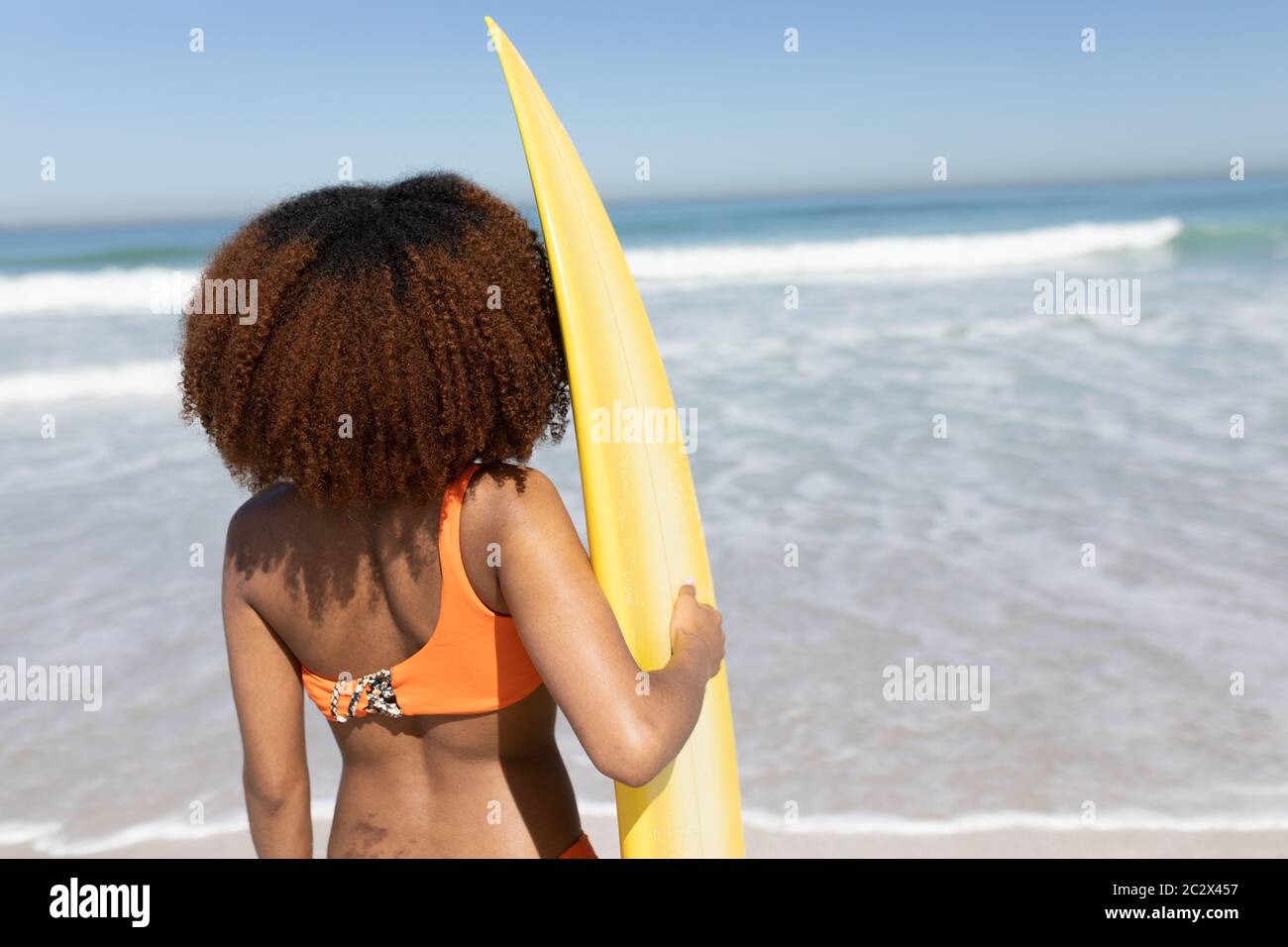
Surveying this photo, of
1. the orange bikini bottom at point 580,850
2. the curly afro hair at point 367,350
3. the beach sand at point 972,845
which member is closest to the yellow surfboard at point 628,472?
the orange bikini bottom at point 580,850

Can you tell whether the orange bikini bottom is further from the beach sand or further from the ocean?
the beach sand

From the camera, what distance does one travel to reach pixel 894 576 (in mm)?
4105

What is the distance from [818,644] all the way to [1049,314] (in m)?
8.00

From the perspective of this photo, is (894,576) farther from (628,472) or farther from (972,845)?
(628,472)

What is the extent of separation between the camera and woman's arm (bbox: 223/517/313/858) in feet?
4.15

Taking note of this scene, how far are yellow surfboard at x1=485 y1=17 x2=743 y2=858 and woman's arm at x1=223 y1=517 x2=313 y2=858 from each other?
44 cm

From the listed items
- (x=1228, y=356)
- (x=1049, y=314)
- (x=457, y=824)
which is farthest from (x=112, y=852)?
(x=1049, y=314)

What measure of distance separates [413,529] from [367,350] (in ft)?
0.67

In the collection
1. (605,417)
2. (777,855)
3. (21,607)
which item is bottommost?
(777,855)

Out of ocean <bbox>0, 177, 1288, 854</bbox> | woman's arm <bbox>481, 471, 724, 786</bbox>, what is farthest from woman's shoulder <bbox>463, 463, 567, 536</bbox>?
ocean <bbox>0, 177, 1288, 854</bbox>

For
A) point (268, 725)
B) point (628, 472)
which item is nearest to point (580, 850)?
point (268, 725)

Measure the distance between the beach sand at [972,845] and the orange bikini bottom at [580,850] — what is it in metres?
1.33

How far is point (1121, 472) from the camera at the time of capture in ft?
17.1
